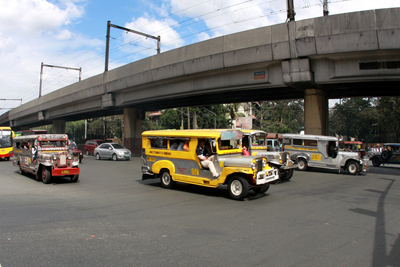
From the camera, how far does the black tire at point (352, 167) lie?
16750mm

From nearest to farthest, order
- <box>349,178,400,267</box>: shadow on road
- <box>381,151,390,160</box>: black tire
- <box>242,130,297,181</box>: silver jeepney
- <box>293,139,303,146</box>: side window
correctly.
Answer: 1. <box>349,178,400,267</box>: shadow on road
2. <box>242,130,297,181</box>: silver jeepney
3. <box>293,139,303,146</box>: side window
4. <box>381,151,390,160</box>: black tire

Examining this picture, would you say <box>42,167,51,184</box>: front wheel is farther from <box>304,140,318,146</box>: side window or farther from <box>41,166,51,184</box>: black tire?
<box>304,140,318,146</box>: side window

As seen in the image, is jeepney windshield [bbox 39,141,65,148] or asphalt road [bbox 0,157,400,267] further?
jeepney windshield [bbox 39,141,65,148]

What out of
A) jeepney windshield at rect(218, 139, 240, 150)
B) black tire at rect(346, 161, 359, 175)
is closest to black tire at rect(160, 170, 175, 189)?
jeepney windshield at rect(218, 139, 240, 150)

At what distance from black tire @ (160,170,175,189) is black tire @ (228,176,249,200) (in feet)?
9.03

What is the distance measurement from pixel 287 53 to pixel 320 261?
49.3ft

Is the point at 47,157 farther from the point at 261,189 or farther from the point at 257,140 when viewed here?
the point at 257,140

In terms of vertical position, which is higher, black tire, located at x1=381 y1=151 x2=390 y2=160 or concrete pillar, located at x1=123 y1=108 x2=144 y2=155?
concrete pillar, located at x1=123 y1=108 x2=144 y2=155

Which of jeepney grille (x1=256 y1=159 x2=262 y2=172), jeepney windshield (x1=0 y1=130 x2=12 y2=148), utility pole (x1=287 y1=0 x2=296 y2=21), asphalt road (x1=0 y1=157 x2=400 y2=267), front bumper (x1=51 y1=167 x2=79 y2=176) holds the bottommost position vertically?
asphalt road (x1=0 y1=157 x2=400 y2=267)

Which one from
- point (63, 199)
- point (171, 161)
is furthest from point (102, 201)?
point (171, 161)

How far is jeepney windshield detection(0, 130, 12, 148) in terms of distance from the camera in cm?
2699

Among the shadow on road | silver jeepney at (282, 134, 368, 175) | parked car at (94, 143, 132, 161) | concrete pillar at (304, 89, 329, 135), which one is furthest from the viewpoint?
parked car at (94, 143, 132, 161)

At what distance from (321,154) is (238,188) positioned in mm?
10436

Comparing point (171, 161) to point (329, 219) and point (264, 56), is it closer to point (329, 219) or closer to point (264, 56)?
point (329, 219)
